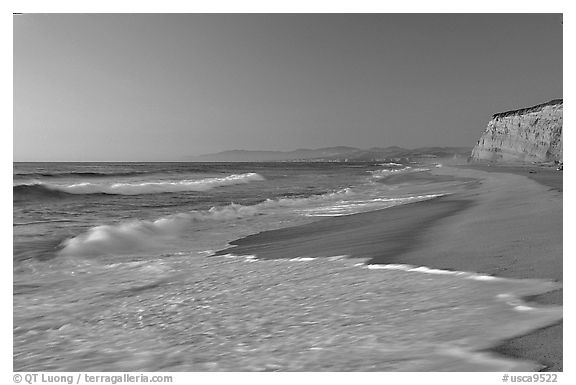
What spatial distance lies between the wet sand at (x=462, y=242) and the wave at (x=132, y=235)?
1.82m

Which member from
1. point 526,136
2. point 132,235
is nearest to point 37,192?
point 132,235

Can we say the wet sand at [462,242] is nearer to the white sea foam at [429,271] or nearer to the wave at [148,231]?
the white sea foam at [429,271]

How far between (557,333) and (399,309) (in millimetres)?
1015

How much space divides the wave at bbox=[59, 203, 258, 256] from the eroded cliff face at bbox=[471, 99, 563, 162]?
24.7 meters

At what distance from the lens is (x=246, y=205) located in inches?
555

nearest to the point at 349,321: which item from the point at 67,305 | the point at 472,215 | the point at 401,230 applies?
the point at 67,305

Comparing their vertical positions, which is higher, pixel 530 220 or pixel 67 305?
pixel 530 220

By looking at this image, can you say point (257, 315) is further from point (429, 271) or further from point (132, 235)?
point (132, 235)

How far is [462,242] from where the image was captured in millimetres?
5258

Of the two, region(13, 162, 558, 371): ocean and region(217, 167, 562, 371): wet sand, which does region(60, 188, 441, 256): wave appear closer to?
region(13, 162, 558, 371): ocean

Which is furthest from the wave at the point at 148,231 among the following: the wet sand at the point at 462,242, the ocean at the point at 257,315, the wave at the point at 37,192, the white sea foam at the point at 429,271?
the wave at the point at 37,192

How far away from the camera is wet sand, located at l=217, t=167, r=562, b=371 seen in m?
3.17

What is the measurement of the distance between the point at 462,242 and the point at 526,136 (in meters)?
35.6
